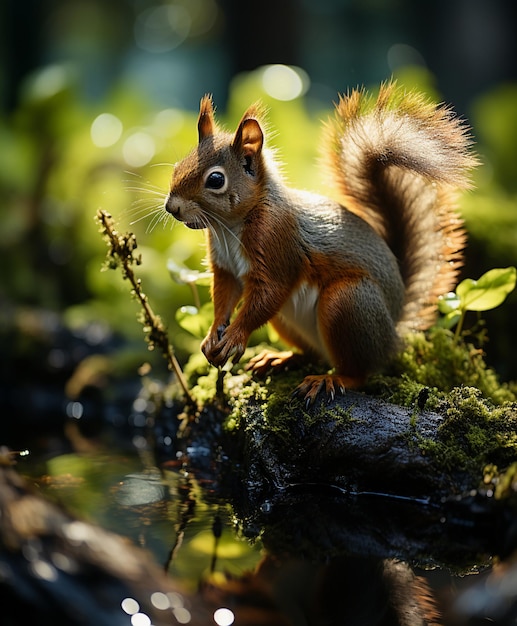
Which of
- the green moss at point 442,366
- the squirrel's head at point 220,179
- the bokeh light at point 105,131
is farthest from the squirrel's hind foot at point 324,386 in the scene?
the bokeh light at point 105,131

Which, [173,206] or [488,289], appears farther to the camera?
[488,289]

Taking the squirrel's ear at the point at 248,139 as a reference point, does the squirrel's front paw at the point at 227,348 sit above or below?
below

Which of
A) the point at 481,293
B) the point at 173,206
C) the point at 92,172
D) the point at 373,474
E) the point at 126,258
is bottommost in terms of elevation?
the point at 373,474

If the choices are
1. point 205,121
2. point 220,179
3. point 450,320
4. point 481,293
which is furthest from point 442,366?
point 205,121

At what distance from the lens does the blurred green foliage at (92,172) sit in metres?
3.76

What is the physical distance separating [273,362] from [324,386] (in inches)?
12.0

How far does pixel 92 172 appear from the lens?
4406 mm

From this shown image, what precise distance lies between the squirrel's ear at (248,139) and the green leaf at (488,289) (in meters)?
0.74

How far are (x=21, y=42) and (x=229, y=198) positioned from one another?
Result: 17.4 ft

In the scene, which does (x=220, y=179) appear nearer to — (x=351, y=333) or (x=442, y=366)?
(x=351, y=333)

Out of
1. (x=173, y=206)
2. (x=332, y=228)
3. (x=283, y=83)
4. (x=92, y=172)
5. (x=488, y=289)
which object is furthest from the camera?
(x=92, y=172)

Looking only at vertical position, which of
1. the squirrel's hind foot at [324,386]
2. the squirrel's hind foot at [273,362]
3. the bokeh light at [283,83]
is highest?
the bokeh light at [283,83]

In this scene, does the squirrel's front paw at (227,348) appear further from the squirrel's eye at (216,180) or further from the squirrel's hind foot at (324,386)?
the squirrel's eye at (216,180)

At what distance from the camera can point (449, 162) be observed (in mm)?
2094
